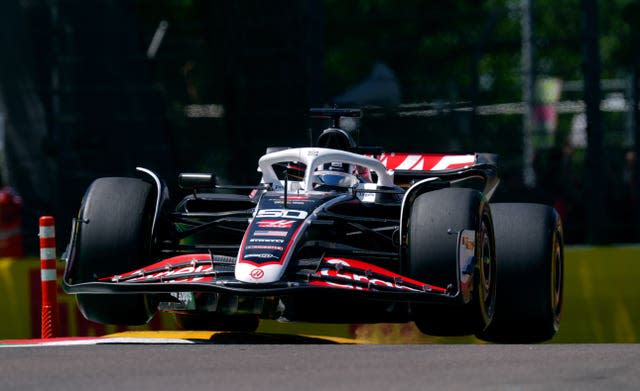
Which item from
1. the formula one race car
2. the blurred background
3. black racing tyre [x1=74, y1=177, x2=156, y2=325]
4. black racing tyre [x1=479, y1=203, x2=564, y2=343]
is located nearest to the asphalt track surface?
the formula one race car

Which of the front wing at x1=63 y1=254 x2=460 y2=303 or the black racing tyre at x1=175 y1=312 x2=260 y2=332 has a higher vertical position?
the front wing at x1=63 y1=254 x2=460 y2=303

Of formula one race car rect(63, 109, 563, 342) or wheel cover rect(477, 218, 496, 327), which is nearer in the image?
formula one race car rect(63, 109, 563, 342)

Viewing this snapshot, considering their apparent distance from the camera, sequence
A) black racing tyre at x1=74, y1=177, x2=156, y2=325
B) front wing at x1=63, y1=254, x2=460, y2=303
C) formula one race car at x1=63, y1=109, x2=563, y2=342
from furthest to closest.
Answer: black racing tyre at x1=74, y1=177, x2=156, y2=325 → formula one race car at x1=63, y1=109, x2=563, y2=342 → front wing at x1=63, y1=254, x2=460, y2=303

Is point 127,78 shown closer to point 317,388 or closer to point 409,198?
point 409,198

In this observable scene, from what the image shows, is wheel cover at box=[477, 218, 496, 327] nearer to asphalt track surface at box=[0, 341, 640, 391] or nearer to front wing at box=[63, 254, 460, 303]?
front wing at box=[63, 254, 460, 303]

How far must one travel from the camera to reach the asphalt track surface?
6402 millimetres

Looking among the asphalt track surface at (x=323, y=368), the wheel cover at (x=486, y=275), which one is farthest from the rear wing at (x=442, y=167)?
the asphalt track surface at (x=323, y=368)

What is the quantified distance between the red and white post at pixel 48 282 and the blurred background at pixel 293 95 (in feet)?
9.46

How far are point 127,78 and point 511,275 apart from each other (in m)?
6.11

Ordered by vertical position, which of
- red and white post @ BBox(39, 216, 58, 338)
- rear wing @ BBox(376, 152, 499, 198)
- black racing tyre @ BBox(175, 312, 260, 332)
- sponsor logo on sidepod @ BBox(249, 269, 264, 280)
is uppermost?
rear wing @ BBox(376, 152, 499, 198)

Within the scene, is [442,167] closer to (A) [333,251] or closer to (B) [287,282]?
(A) [333,251]

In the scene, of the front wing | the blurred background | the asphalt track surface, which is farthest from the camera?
the blurred background

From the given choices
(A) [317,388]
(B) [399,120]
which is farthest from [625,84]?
(A) [317,388]

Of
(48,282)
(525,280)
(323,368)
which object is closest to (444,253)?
(525,280)
